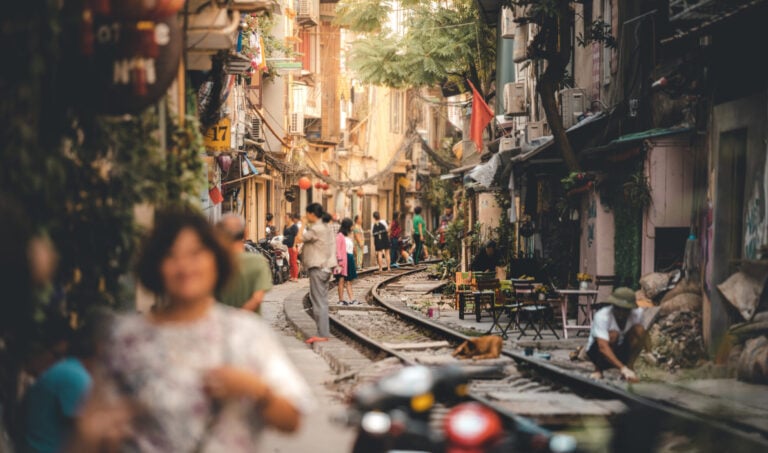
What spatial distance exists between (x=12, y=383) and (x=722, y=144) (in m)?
11.0

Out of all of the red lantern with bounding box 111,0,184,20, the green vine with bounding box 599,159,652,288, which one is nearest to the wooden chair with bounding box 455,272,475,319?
the green vine with bounding box 599,159,652,288

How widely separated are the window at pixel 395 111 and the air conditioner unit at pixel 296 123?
68.3ft

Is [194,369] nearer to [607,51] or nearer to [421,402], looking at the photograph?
[421,402]

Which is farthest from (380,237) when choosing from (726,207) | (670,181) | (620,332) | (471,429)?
(471,429)

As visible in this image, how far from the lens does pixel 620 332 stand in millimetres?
13734

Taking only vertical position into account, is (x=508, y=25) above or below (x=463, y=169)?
above

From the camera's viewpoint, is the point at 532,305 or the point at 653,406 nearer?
the point at 653,406

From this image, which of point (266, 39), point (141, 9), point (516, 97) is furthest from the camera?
point (266, 39)

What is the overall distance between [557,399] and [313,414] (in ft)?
8.68

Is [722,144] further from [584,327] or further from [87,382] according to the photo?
[87,382]

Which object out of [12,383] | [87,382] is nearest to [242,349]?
[87,382]

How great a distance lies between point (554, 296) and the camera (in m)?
23.3

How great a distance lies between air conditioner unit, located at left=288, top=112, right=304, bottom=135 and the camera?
4728 cm

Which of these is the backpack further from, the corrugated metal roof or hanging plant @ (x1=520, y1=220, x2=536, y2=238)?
the corrugated metal roof
